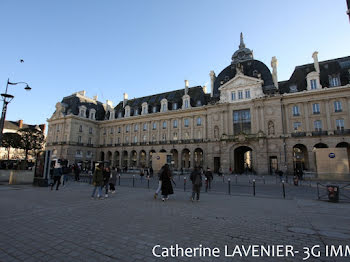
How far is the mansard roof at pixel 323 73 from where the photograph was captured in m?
32.2

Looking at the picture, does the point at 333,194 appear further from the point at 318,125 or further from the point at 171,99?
the point at 171,99

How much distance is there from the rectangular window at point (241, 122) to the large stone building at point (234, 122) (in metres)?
0.18

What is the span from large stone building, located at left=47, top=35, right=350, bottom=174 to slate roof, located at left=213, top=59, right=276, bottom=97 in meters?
0.18

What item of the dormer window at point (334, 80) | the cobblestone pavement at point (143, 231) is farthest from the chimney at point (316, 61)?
the cobblestone pavement at point (143, 231)

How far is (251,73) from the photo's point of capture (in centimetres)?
3900

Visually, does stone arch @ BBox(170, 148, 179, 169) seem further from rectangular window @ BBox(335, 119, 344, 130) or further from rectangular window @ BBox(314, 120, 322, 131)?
rectangular window @ BBox(335, 119, 344, 130)

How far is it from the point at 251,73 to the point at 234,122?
10.6 m

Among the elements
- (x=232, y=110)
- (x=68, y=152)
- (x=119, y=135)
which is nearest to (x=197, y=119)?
(x=232, y=110)

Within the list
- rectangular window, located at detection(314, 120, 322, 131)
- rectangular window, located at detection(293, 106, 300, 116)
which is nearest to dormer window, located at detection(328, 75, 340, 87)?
rectangular window, located at detection(293, 106, 300, 116)

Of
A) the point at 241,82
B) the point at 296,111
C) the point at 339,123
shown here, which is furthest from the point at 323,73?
the point at 241,82

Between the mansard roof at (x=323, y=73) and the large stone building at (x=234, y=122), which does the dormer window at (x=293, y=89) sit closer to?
the large stone building at (x=234, y=122)

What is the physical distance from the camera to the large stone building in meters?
32.1

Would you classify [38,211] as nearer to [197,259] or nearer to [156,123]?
[197,259]

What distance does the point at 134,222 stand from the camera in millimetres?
5625
